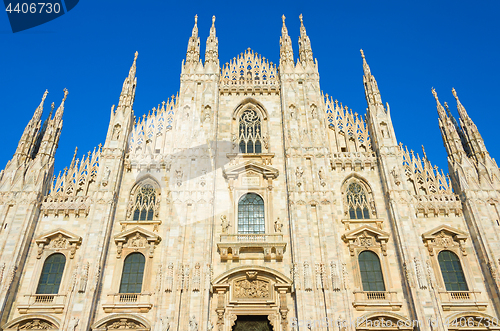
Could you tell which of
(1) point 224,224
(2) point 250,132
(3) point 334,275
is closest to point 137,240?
(1) point 224,224

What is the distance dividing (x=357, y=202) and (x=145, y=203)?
460 inches

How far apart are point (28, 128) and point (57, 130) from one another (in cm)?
155

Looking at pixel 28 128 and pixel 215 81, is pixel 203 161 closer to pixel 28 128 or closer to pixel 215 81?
pixel 215 81

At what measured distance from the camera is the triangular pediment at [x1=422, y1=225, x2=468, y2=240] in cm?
1970

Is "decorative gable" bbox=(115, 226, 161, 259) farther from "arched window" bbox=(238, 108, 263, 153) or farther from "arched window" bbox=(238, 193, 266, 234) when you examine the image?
"arched window" bbox=(238, 108, 263, 153)

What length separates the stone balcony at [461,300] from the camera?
17.9m

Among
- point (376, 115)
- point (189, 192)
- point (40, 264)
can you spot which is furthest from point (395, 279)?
point (40, 264)

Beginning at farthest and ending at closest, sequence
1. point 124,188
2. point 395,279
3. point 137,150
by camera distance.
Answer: point 137,150 < point 124,188 < point 395,279

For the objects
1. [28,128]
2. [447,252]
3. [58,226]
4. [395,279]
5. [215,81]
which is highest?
[215,81]

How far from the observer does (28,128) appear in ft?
75.4

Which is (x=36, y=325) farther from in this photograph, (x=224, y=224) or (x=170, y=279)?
(x=224, y=224)

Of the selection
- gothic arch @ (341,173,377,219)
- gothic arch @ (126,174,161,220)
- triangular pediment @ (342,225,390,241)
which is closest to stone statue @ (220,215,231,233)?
gothic arch @ (126,174,161,220)

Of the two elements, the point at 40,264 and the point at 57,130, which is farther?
the point at 57,130

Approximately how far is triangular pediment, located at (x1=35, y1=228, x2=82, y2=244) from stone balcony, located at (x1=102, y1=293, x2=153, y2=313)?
345 centimetres
